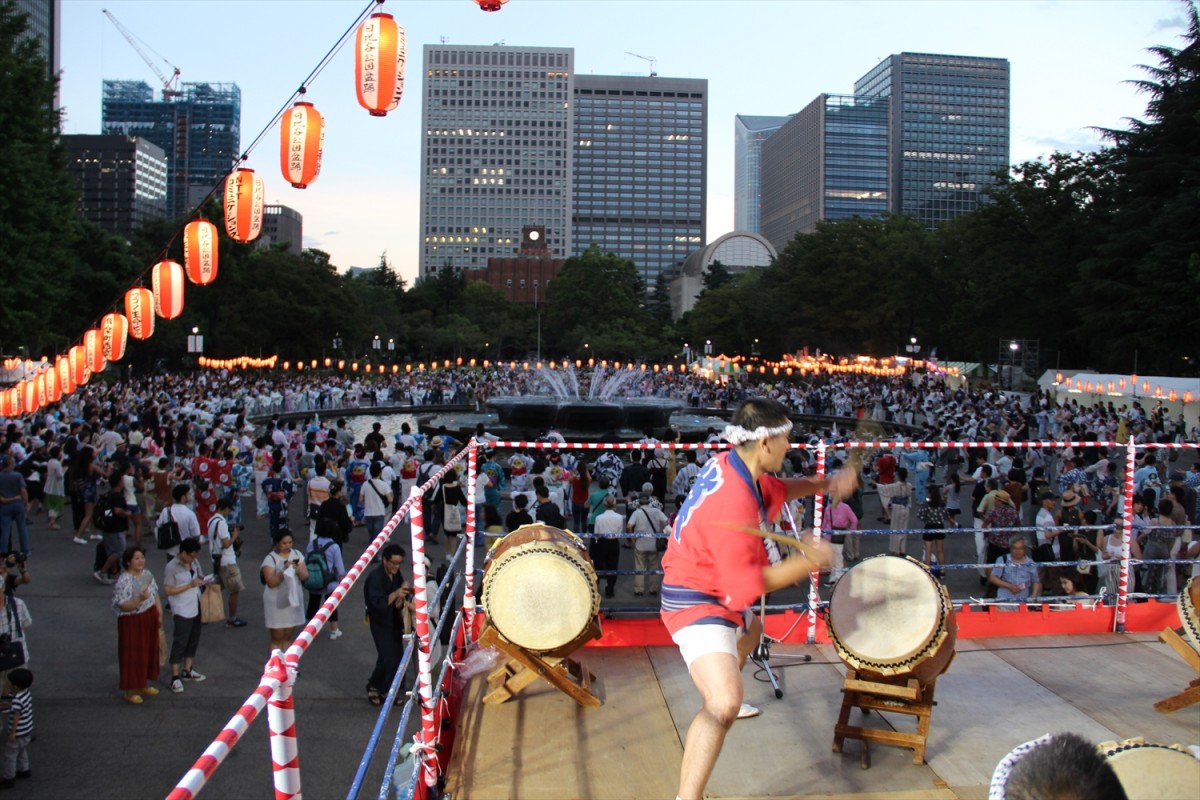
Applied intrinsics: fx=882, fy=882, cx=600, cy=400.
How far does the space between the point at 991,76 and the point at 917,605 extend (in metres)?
192

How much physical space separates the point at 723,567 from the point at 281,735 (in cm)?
203

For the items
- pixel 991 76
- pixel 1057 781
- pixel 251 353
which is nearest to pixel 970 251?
pixel 251 353

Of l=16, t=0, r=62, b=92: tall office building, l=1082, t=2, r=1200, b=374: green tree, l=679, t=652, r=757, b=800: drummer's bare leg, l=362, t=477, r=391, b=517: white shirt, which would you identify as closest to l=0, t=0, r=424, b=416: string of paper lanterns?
l=362, t=477, r=391, b=517: white shirt

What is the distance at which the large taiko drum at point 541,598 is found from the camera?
17.2ft

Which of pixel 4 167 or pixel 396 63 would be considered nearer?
pixel 396 63

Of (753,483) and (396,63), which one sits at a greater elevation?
(396,63)

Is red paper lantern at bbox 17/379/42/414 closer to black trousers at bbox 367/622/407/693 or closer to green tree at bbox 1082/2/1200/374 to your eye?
black trousers at bbox 367/622/407/693

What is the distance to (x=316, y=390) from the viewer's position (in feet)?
138

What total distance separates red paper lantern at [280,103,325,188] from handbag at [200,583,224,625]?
6.75 meters

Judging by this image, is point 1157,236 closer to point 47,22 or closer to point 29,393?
point 29,393

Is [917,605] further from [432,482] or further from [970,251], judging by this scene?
[970,251]

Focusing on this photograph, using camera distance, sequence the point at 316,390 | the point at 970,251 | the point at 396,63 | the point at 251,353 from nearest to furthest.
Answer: the point at 396,63, the point at 316,390, the point at 970,251, the point at 251,353

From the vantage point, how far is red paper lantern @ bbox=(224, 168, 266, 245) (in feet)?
51.8

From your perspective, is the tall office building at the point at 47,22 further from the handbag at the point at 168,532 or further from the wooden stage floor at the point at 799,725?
the wooden stage floor at the point at 799,725
